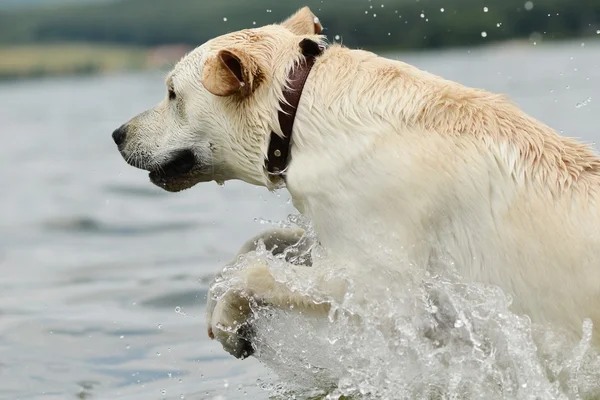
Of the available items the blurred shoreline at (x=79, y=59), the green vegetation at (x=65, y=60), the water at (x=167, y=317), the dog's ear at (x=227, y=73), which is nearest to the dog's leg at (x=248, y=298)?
the water at (x=167, y=317)

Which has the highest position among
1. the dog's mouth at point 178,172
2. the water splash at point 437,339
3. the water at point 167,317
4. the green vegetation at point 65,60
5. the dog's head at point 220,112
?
the dog's head at point 220,112

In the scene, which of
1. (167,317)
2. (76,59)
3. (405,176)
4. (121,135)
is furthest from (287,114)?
(76,59)

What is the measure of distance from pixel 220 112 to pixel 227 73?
38cm

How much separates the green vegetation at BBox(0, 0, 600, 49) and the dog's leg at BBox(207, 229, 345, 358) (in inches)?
543

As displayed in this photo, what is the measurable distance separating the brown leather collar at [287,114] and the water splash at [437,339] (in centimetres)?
37

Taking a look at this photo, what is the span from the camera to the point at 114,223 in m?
13.6

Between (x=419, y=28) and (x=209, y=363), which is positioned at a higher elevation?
(x=209, y=363)

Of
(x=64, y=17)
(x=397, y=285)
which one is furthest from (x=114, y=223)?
(x=64, y=17)

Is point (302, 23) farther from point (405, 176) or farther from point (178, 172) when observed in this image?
point (405, 176)

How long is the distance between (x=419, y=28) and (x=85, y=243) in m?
53.3

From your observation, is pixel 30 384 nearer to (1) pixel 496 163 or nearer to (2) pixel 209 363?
(2) pixel 209 363

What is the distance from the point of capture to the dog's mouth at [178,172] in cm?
620

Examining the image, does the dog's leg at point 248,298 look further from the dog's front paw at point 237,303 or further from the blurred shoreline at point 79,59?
the blurred shoreline at point 79,59

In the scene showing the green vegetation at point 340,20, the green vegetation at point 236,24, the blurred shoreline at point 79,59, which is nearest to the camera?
the green vegetation at point 340,20
